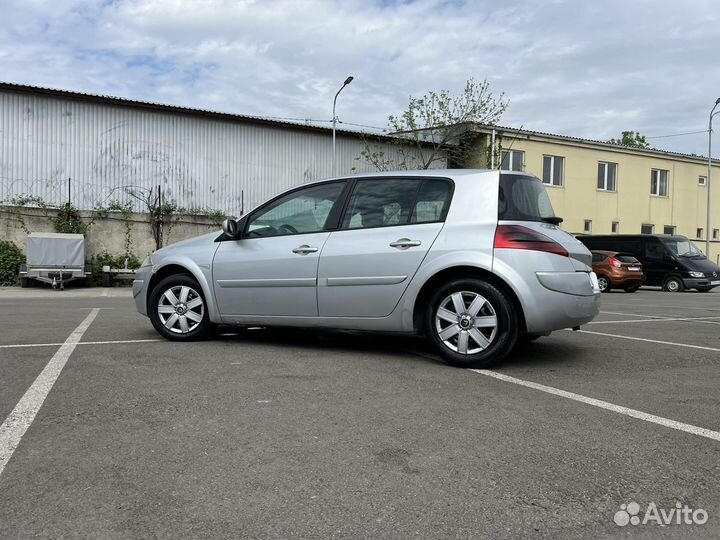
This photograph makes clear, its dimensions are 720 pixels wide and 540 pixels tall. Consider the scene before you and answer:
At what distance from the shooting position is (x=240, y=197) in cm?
2377

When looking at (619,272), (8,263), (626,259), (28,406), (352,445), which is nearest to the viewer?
(352,445)

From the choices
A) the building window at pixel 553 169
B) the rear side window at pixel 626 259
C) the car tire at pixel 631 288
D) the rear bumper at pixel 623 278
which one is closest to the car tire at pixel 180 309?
the rear bumper at pixel 623 278

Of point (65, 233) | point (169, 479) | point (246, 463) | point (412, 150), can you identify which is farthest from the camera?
point (412, 150)

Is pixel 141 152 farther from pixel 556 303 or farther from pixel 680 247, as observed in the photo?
pixel 556 303

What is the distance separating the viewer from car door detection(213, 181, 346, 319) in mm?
5859

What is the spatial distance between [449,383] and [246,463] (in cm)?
206

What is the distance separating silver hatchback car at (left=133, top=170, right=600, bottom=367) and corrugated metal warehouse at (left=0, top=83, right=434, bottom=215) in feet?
54.7

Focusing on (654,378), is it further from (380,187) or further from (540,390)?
(380,187)

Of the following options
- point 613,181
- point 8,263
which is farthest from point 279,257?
point 613,181

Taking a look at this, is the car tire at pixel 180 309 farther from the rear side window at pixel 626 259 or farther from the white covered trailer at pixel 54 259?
the rear side window at pixel 626 259

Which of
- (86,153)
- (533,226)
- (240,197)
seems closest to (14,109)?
(86,153)

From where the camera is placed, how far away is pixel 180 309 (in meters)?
6.42

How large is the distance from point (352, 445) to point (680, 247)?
2226 centimetres

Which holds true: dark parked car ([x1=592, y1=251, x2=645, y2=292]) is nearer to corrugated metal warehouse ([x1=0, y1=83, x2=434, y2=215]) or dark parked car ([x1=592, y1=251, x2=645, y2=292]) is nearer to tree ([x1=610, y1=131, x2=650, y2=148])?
corrugated metal warehouse ([x1=0, y1=83, x2=434, y2=215])
